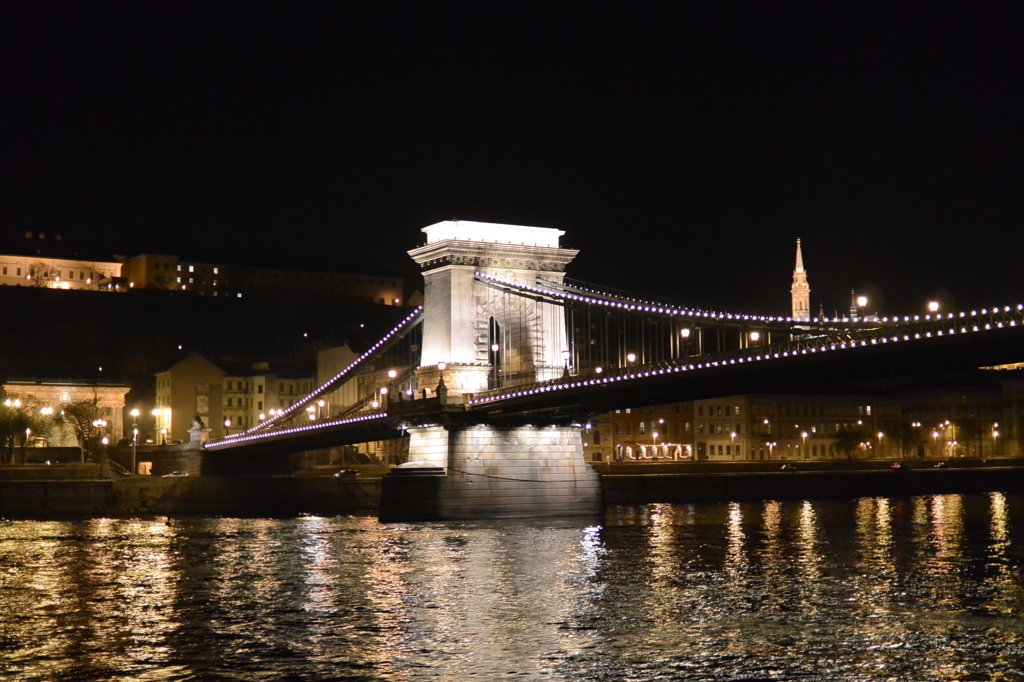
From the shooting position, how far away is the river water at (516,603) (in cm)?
1981

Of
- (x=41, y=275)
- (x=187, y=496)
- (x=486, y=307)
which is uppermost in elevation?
(x=41, y=275)

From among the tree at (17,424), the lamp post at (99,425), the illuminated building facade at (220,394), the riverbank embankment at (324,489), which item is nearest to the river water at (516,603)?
the riverbank embankment at (324,489)

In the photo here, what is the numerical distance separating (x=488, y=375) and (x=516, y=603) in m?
25.4

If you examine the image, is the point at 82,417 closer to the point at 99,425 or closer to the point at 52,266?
the point at 99,425

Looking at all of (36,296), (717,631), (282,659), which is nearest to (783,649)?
(717,631)

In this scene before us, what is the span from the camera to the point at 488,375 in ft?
169

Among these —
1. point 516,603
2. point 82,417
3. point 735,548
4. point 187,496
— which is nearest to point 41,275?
point 82,417

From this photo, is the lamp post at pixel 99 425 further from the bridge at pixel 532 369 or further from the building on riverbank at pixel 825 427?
the bridge at pixel 532 369

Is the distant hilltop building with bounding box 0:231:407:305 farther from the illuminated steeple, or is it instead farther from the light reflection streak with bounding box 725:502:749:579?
the light reflection streak with bounding box 725:502:749:579

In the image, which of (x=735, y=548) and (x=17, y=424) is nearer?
(x=735, y=548)

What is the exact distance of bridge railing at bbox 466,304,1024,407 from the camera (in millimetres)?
31984

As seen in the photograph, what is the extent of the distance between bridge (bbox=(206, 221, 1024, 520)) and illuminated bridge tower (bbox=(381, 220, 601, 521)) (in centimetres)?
5

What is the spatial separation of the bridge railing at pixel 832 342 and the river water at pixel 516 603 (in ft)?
15.0

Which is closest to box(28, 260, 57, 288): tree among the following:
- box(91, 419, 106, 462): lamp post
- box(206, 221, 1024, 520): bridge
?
box(91, 419, 106, 462): lamp post
